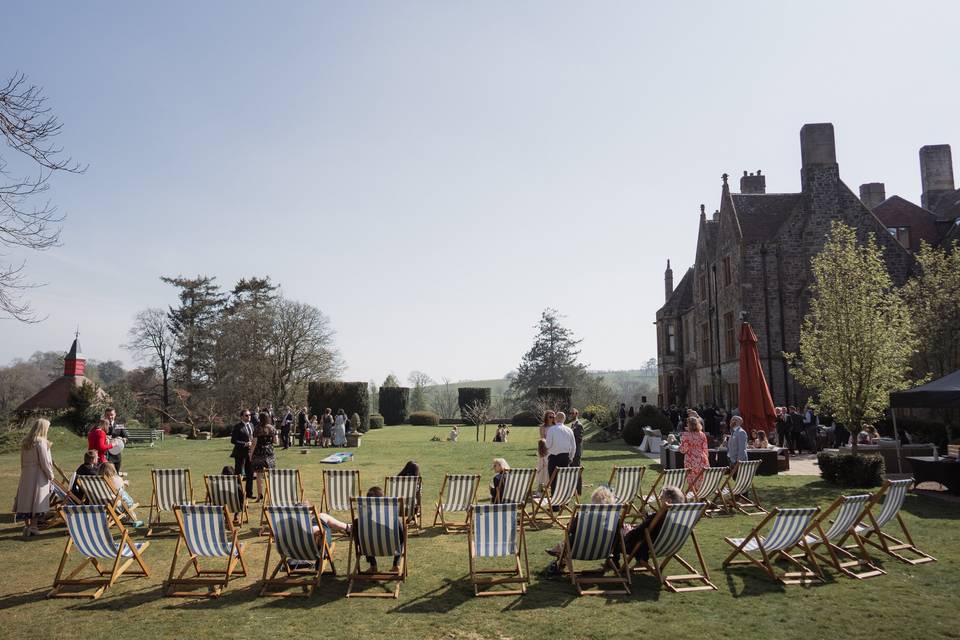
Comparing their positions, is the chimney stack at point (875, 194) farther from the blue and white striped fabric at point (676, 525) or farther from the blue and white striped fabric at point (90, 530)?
the blue and white striped fabric at point (90, 530)

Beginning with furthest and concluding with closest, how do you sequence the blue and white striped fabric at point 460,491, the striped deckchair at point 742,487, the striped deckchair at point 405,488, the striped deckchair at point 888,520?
the striped deckchair at point 742,487 → the blue and white striped fabric at point 460,491 → the striped deckchair at point 405,488 → the striped deckchair at point 888,520

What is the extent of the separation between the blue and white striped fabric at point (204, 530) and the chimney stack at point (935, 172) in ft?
134

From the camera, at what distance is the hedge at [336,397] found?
39.0 m

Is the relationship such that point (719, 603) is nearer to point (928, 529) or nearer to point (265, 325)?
point (928, 529)

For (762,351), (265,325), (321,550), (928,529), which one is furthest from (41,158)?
(265,325)

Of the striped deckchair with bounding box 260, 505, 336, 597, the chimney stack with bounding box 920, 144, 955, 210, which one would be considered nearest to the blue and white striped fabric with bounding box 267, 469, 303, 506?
the striped deckchair with bounding box 260, 505, 336, 597

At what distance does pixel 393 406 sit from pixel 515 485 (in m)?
42.7

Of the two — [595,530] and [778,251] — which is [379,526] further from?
[778,251]

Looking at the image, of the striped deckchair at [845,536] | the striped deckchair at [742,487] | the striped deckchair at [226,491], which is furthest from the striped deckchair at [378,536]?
the striped deckchair at [742,487]

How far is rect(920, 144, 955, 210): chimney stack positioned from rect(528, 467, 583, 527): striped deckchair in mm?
35799

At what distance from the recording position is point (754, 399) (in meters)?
15.0

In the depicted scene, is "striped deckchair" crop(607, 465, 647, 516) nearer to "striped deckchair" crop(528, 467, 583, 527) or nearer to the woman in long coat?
"striped deckchair" crop(528, 467, 583, 527)

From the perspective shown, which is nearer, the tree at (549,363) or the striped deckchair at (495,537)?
the striped deckchair at (495,537)

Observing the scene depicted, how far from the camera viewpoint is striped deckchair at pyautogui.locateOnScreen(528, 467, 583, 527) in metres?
9.62
